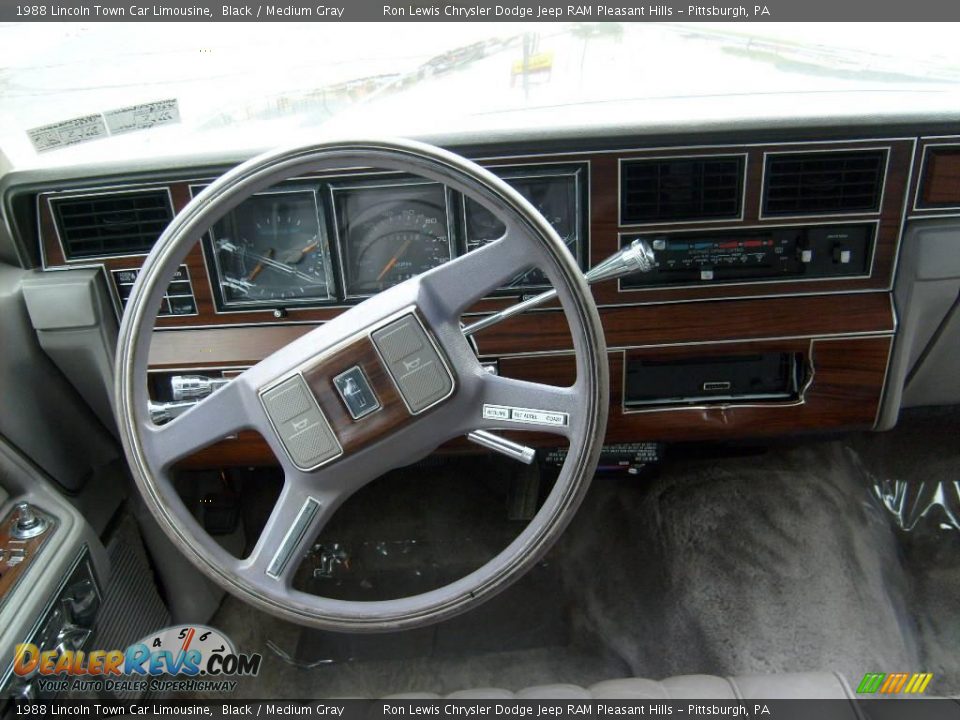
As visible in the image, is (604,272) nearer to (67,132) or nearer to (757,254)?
(757,254)

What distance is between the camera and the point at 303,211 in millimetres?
1963

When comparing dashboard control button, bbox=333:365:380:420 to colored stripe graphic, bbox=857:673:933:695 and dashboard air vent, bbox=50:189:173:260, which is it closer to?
dashboard air vent, bbox=50:189:173:260

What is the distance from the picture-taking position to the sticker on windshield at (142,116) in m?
1.86

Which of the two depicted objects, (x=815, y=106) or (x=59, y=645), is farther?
(x=815, y=106)

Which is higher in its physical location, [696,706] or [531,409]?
[531,409]

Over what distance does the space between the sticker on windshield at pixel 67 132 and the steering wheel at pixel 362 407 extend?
66cm

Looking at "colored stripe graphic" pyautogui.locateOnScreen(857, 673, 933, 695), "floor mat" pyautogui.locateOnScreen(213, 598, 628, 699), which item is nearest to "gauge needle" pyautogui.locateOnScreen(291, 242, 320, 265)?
"floor mat" pyautogui.locateOnScreen(213, 598, 628, 699)

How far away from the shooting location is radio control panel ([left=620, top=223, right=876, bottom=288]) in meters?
2.00

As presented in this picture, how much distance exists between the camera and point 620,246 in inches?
79.0

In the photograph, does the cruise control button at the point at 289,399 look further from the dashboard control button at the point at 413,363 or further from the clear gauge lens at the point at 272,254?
the clear gauge lens at the point at 272,254

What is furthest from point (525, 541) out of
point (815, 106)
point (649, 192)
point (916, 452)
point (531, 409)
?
point (916, 452)

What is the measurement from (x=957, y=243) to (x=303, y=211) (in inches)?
62.5

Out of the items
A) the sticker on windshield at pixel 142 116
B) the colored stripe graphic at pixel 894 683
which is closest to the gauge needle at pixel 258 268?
the sticker on windshield at pixel 142 116

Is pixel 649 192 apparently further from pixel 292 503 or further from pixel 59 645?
pixel 59 645
